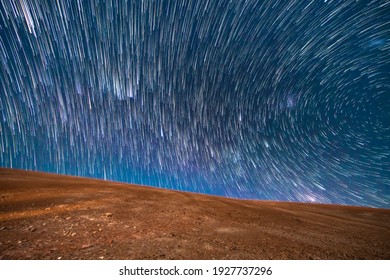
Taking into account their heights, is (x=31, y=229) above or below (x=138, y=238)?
above

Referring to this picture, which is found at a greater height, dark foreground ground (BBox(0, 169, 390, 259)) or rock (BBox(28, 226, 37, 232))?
rock (BBox(28, 226, 37, 232))

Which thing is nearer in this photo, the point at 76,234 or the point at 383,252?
the point at 76,234

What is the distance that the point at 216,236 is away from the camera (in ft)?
18.1

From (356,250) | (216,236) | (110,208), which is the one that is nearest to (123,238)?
(216,236)

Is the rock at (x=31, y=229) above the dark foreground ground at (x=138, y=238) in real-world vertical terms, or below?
above

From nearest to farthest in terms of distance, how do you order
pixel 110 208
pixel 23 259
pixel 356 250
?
pixel 23 259, pixel 356 250, pixel 110 208

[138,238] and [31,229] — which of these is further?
[31,229]

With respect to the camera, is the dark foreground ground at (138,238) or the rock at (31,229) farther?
the rock at (31,229)

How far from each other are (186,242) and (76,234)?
9.56 feet

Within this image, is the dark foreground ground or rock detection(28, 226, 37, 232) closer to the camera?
the dark foreground ground
